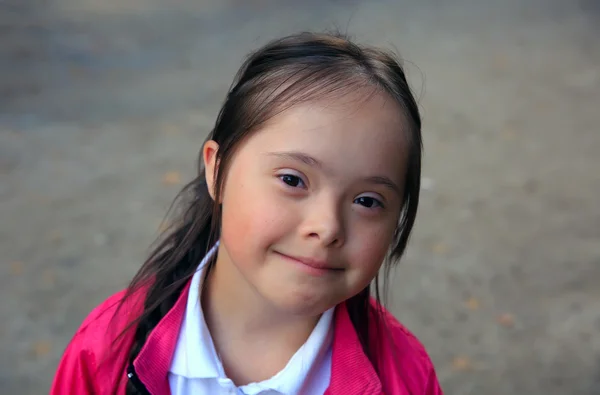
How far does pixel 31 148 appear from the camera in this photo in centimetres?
421

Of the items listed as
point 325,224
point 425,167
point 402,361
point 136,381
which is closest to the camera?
point 325,224

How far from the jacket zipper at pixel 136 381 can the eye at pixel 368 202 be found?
61 cm

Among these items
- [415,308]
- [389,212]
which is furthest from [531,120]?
[389,212]

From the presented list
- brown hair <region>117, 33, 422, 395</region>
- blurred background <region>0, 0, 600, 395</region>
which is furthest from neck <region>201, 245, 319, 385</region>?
blurred background <region>0, 0, 600, 395</region>

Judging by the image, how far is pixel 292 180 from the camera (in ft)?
4.46

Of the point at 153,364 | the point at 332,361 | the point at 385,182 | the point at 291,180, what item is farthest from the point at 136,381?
the point at 385,182

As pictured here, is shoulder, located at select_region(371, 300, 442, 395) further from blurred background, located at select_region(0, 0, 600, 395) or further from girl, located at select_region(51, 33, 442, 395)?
blurred background, located at select_region(0, 0, 600, 395)

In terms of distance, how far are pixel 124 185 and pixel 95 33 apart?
2.45 meters

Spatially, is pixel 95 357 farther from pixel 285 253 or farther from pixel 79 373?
pixel 285 253

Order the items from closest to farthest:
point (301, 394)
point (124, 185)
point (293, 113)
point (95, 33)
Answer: point (293, 113) → point (301, 394) → point (124, 185) → point (95, 33)

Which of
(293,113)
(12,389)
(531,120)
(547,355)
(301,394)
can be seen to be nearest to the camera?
(293,113)

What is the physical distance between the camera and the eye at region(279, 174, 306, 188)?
4.44ft

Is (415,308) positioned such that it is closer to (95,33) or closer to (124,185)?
(124,185)

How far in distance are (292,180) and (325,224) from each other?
0.11 meters
